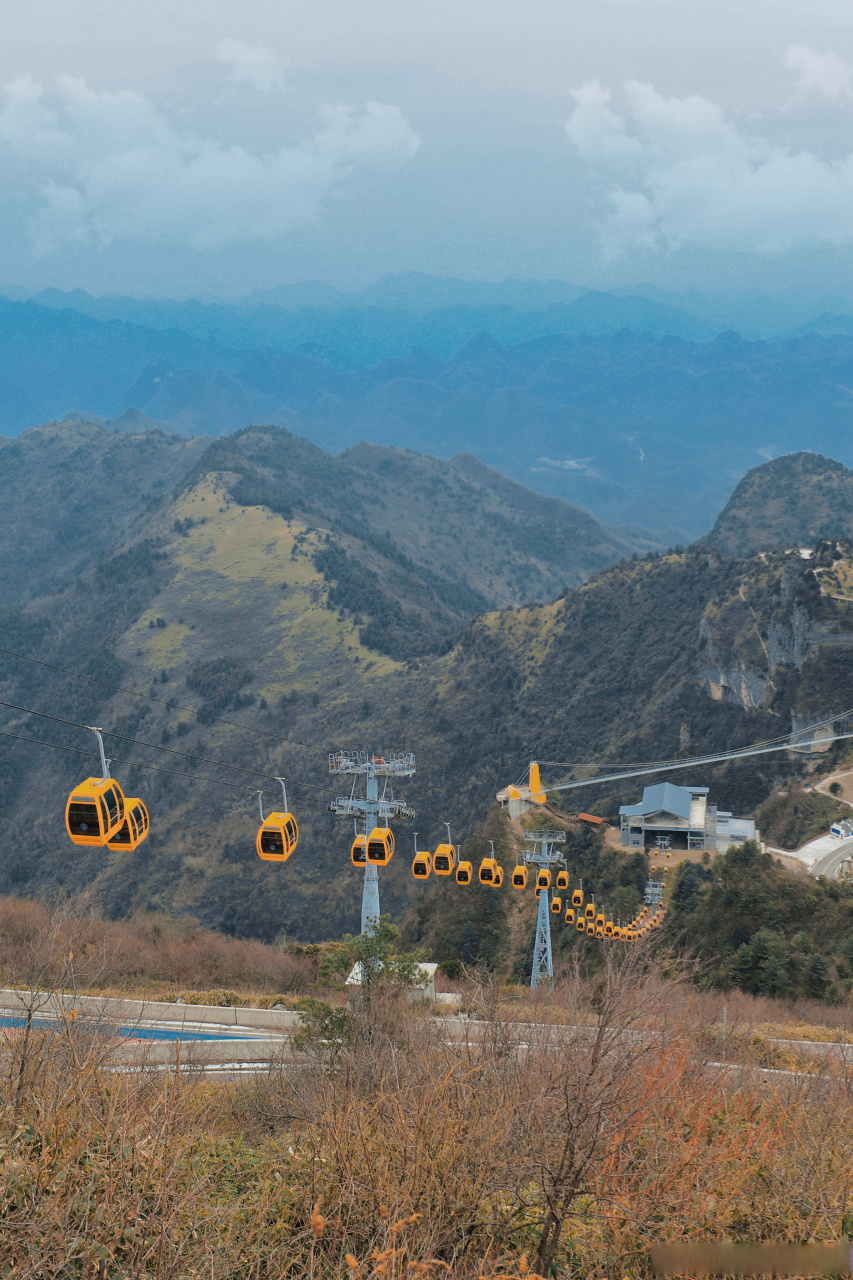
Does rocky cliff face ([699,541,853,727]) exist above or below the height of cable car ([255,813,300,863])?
above

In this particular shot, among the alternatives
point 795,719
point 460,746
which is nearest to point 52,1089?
point 795,719

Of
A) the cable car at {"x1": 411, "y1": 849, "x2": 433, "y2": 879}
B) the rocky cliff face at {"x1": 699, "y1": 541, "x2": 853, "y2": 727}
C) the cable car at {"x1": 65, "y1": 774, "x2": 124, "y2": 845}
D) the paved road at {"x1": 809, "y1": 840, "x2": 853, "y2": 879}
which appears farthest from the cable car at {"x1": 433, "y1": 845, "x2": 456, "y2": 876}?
the rocky cliff face at {"x1": 699, "y1": 541, "x2": 853, "y2": 727}

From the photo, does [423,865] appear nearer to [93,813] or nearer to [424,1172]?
[93,813]

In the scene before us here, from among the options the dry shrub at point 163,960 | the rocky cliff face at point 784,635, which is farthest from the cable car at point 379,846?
the rocky cliff face at point 784,635

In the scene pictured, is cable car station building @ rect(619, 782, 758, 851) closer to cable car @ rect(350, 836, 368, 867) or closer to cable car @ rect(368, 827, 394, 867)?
cable car @ rect(350, 836, 368, 867)

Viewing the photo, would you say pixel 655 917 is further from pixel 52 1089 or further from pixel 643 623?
pixel 643 623

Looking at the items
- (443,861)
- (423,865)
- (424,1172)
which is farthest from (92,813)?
(443,861)

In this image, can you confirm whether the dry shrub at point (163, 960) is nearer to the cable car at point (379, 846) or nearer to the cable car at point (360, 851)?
the cable car at point (360, 851)
